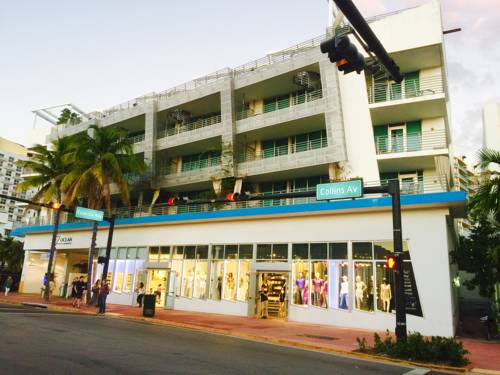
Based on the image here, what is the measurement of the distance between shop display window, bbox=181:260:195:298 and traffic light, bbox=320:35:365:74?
2150cm

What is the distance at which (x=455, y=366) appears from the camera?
10688 millimetres

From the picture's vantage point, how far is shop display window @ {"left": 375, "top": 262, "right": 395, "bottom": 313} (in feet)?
61.8

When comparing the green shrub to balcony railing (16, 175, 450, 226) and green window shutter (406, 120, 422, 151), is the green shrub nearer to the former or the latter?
balcony railing (16, 175, 450, 226)

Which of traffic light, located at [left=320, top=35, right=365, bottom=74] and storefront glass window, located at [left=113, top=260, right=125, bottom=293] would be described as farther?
storefront glass window, located at [left=113, top=260, right=125, bottom=293]

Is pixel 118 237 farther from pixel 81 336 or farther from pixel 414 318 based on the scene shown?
pixel 414 318

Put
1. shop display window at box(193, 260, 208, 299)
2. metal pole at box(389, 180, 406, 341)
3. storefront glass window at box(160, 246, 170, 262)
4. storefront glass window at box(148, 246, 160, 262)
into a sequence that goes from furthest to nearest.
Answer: storefront glass window at box(148, 246, 160, 262), storefront glass window at box(160, 246, 170, 262), shop display window at box(193, 260, 208, 299), metal pole at box(389, 180, 406, 341)

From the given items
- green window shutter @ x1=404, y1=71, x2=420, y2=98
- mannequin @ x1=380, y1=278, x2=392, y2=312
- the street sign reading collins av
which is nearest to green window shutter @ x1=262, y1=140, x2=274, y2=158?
green window shutter @ x1=404, y1=71, x2=420, y2=98

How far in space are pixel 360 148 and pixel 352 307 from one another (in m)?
9.24

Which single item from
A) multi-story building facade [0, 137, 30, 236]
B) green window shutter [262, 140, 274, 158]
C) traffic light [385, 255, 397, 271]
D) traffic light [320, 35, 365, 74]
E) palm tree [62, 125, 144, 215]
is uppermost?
multi-story building facade [0, 137, 30, 236]

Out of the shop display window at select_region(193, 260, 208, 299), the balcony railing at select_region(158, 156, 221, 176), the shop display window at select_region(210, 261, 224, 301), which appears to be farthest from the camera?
the balcony railing at select_region(158, 156, 221, 176)

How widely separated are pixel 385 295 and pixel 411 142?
985cm

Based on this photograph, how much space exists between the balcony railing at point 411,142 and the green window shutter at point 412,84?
2.47m

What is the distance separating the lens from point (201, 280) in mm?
25781

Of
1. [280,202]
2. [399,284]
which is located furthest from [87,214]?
[399,284]
